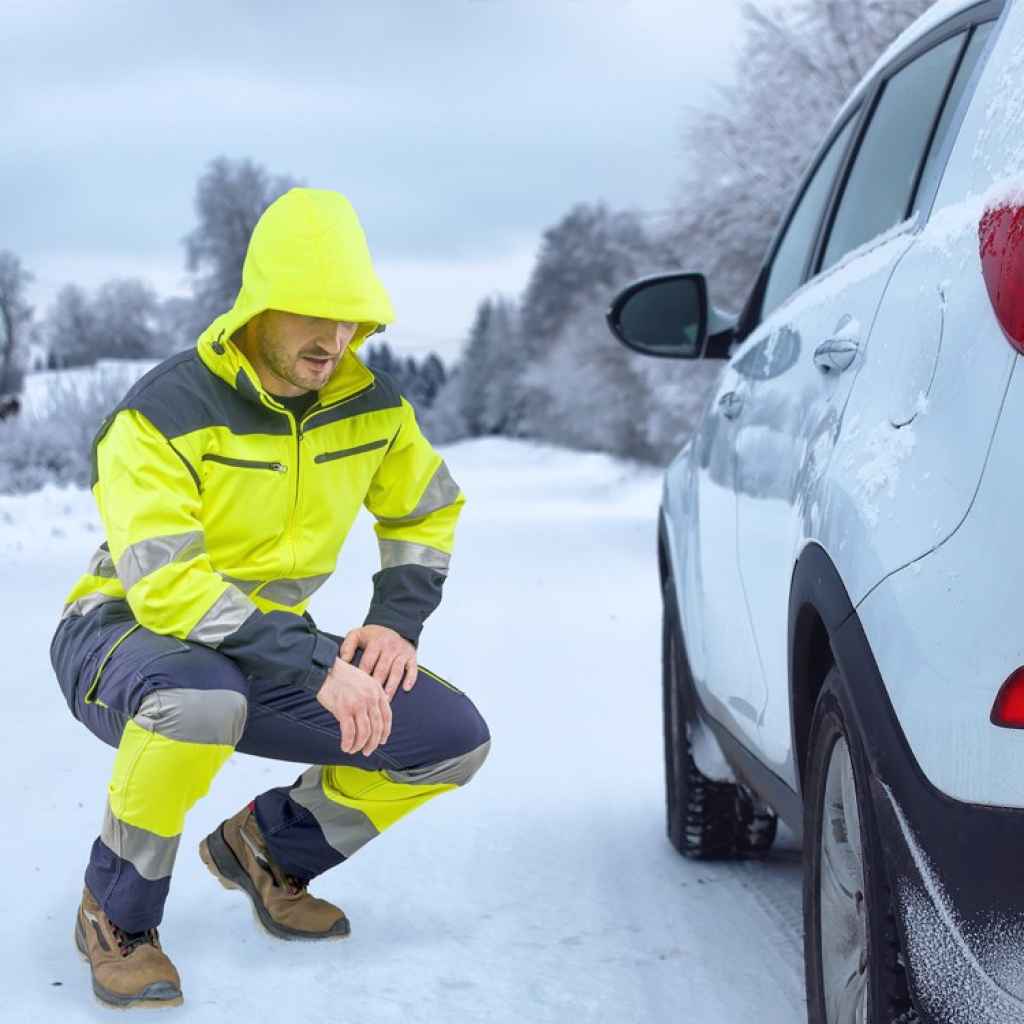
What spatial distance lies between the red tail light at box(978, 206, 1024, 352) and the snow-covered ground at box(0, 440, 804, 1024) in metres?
1.81

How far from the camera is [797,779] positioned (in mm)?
2727

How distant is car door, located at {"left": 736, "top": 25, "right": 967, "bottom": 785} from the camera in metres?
2.48

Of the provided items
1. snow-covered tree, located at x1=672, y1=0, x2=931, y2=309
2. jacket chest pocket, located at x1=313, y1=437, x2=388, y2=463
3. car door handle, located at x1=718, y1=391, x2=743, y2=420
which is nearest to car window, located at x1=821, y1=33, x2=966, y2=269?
car door handle, located at x1=718, y1=391, x2=743, y2=420

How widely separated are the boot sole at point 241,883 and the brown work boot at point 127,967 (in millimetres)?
399

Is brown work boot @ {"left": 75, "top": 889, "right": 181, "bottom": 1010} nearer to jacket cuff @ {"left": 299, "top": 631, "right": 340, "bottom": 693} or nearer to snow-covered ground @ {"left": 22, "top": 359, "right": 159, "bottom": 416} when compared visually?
jacket cuff @ {"left": 299, "top": 631, "right": 340, "bottom": 693}

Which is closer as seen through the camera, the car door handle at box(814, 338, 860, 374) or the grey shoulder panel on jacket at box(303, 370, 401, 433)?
the car door handle at box(814, 338, 860, 374)

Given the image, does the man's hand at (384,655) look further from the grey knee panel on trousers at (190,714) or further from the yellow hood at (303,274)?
the yellow hood at (303,274)

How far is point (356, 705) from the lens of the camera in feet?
10.3

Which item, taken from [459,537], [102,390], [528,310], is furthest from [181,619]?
[528,310]

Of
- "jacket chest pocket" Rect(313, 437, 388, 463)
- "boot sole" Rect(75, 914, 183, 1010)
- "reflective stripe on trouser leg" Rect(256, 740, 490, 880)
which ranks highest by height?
"jacket chest pocket" Rect(313, 437, 388, 463)

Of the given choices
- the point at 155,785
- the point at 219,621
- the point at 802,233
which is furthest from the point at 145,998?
the point at 802,233

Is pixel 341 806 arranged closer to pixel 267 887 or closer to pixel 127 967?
pixel 267 887

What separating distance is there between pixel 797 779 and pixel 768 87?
21521mm

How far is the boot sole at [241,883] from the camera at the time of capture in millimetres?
3598
